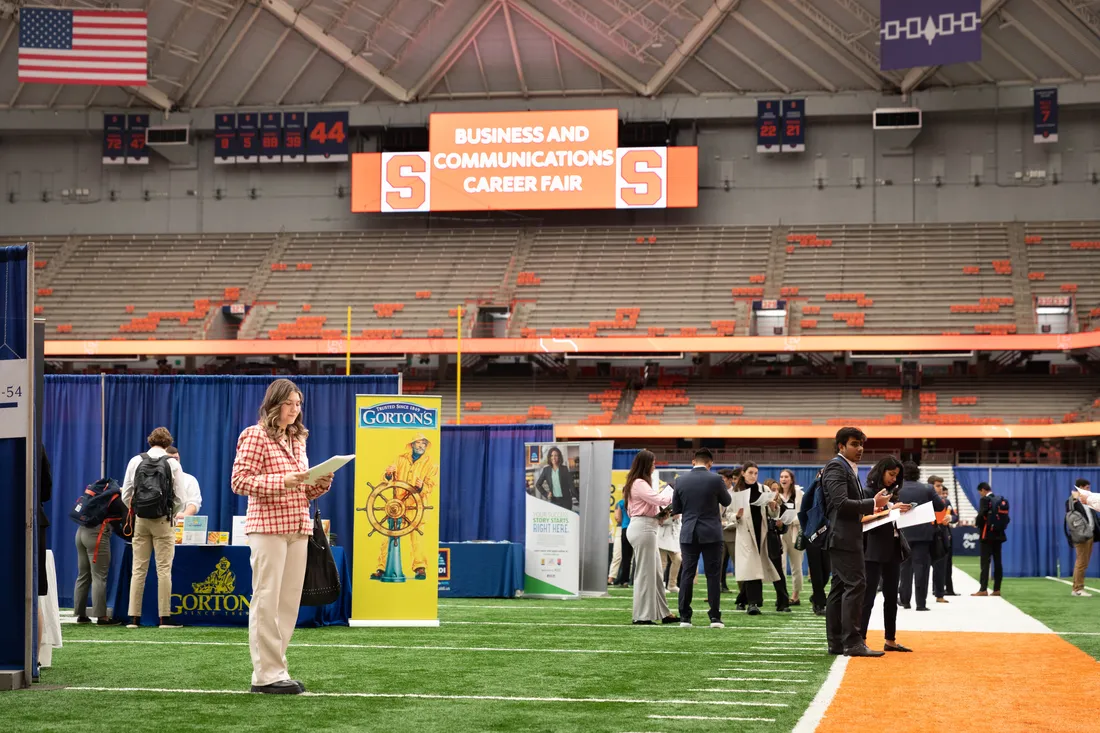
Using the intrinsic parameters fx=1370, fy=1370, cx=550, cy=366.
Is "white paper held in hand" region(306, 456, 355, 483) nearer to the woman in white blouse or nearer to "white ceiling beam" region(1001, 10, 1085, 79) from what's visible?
the woman in white blouse

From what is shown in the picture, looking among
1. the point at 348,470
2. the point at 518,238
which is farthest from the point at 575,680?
the point at 518,238

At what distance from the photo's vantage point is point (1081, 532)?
58.2ft

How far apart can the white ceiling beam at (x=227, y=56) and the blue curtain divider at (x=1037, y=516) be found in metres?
25.1

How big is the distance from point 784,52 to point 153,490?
32.1 meters

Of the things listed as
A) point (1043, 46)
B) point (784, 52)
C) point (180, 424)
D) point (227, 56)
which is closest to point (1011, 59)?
point (1043, 46)

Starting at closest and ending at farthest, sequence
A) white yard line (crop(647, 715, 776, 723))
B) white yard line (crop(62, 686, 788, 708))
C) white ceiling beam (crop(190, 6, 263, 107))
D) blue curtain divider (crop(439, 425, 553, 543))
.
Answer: white yard line (crop(647, 715, 776, 723))
white yard line (crop(62, 686, 788, 708))
blue curtain divider (crop(439, 425, 553, 543))
white ceiling beam (crop(190, 6, 263, 107))

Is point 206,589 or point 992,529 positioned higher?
point 992,529

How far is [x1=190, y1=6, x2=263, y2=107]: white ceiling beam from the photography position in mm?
40469

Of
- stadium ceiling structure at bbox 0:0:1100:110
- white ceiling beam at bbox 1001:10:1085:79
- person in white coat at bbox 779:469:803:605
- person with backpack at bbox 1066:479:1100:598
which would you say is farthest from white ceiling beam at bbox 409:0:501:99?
person in white coat at bbox 779:469:803:605

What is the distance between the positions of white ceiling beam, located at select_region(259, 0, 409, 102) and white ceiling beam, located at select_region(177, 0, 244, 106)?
1017mm

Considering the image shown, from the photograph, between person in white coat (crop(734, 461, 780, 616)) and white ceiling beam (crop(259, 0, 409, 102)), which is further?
white ceiling beam (crop(259, 0, 409, 102))

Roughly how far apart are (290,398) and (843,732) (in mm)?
3159

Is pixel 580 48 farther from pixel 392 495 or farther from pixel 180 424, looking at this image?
pixel 392 495

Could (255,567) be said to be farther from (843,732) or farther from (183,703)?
(843,732)
